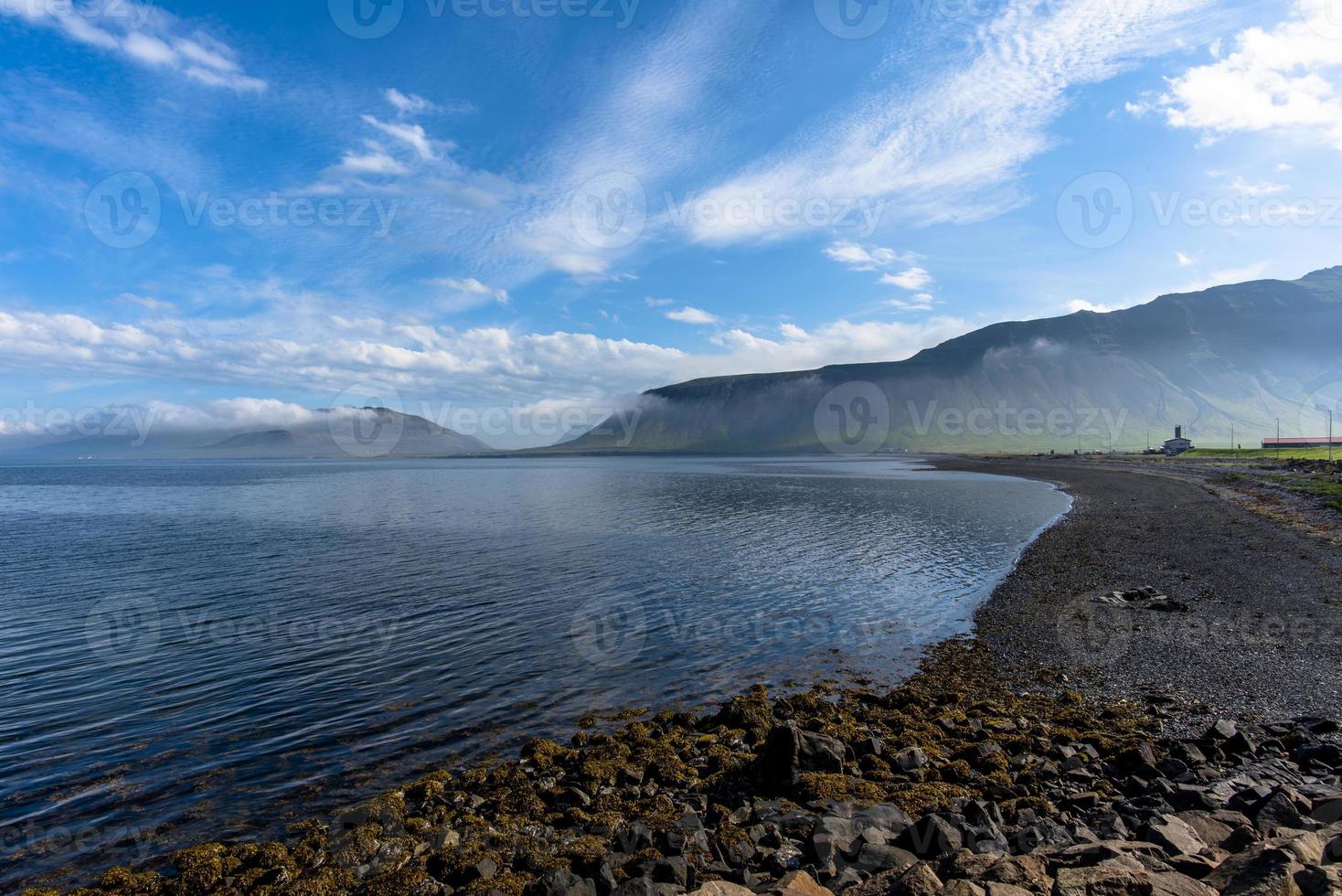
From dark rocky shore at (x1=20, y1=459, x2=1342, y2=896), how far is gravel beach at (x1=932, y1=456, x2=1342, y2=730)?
0.15 meters

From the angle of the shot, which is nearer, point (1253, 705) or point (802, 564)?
point (1253, 705)

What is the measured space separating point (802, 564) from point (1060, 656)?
18.8 m

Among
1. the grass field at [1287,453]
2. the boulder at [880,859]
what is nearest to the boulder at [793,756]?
the boulder at [880,859]

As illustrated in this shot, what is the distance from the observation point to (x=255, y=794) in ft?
41.6

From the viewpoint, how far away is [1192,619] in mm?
22703

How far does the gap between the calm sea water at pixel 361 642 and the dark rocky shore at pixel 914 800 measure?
1.97 m

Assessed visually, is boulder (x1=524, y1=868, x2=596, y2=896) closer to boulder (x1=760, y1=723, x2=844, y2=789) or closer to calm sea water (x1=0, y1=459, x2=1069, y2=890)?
boulder (x1=760, y1=723, x2=844, y2=789)

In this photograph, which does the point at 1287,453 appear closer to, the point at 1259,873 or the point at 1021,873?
the point at 1259,873

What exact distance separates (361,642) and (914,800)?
18.9 metres

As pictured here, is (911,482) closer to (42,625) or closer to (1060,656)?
Answer: (1060,656)

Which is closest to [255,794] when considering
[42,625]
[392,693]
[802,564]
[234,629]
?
[392,693]

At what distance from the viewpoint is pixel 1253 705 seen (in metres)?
15.2

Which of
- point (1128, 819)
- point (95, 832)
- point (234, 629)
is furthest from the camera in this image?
point (234, 629)

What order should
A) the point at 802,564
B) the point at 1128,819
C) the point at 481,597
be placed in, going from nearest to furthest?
the point at 1128,819 < the point at 481,597 < the point at 802,564
